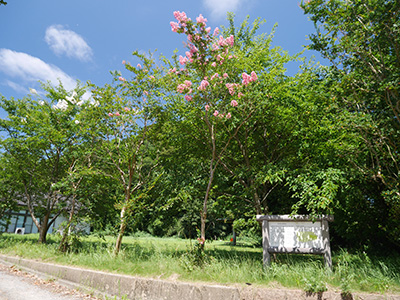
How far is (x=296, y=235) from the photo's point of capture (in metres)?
5.35

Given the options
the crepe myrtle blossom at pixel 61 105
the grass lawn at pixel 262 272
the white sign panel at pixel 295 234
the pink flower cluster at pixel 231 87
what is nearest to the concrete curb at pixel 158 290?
the grass lawn at pixel 262 272

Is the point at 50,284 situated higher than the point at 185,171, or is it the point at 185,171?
the point at 185,171

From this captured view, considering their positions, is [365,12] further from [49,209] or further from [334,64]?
[49,209]

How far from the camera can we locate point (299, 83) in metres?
8.58

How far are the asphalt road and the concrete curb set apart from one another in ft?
0.79

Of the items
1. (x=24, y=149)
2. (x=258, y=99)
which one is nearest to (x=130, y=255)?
(x=258, y=99)

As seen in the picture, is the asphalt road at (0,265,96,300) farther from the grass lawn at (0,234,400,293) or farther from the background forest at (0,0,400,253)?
the background forest at (0,0,400,253)

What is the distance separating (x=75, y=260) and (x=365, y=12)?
30.4 ft

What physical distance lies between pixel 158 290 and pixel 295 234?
292 cm

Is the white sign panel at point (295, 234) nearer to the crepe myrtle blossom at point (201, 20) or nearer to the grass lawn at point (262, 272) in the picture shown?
the grass lawn at point (262, 272)

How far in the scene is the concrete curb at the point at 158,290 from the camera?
162 inches

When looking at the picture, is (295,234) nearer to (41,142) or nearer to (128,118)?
(128,118)

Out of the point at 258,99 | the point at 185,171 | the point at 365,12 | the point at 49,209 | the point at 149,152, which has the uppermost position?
the point at 365,12

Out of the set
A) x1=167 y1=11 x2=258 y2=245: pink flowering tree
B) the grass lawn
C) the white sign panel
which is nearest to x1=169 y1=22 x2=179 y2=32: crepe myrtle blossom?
x1=167 y1=11 x2=258 y2=245: pink flowering tree
